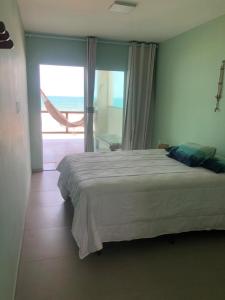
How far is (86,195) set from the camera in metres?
2.16

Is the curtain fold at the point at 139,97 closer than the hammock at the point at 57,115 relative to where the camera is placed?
Yes

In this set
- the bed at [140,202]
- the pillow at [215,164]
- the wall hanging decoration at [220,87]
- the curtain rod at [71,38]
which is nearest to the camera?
the bed at [140,202]

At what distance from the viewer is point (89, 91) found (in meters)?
4.54

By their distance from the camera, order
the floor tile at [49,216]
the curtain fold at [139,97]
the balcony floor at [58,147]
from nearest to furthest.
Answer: the floor tile at [49,216], the curtain fold at [139,97], the balcony floor at [58,147]

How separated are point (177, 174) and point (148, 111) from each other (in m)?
2.47

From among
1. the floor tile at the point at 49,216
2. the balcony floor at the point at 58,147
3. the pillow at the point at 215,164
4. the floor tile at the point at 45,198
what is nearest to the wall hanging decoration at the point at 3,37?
the floor tile at the point at 49,216

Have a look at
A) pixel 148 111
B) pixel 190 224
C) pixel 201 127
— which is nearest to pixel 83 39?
pixel 148 111

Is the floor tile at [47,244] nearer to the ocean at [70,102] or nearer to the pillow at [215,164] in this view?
the pillow at [215,164]

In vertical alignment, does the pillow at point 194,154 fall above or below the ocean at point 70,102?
below

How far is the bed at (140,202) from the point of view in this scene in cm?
216

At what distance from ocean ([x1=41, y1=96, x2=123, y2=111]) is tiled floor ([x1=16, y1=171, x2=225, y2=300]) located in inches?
103

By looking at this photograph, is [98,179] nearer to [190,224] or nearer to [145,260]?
[145,260]

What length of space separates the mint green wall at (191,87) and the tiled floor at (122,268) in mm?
1469

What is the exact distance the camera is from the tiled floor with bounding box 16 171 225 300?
1827 millimetres
